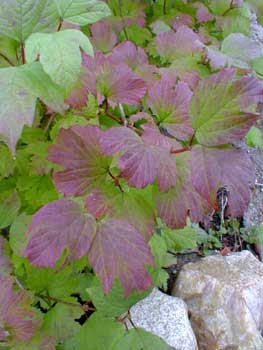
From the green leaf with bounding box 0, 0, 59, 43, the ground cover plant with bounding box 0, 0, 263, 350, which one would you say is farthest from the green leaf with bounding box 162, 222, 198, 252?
the green leaf with bounding box 0, 0, 59, 43

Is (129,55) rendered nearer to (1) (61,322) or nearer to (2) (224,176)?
(2) (224,176)

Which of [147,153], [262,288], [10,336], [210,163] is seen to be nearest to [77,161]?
[147,153]

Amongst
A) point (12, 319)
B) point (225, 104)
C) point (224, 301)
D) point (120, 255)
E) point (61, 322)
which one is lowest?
point (224, 301)

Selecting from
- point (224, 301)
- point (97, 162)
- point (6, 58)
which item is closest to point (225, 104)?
point (97, 162)

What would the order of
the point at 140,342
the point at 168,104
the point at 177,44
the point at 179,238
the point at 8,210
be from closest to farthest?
the point at 168,104, the point at 140,342, the point at 8,210, the point at 177,44, the point at 179,238

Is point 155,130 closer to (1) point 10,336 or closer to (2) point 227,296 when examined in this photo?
(1) point 10,336

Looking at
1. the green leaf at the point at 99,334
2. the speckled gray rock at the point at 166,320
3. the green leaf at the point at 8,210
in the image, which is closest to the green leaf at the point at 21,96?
the green leaf at the point at 8,210
